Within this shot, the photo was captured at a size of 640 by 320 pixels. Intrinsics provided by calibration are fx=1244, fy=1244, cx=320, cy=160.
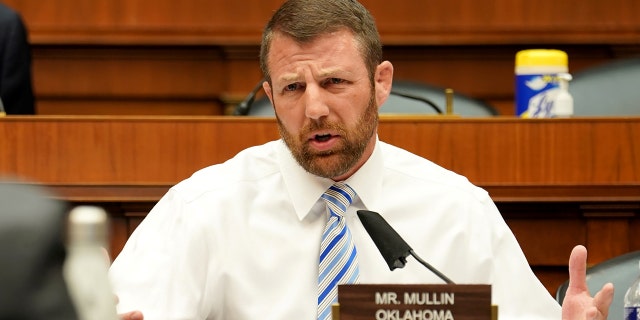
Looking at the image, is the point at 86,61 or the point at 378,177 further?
the point at 86,61

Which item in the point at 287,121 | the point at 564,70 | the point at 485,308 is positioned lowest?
the point at 485,308

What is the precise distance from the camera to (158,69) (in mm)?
5773

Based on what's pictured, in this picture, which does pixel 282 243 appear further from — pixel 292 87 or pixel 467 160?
pixel 467 160

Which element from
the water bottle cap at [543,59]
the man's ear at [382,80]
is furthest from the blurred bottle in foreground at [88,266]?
the water bottle cap at [543,59]

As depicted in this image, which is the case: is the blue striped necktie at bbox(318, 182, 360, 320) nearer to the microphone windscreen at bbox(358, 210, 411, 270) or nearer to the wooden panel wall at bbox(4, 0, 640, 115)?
the microphone windscreen at bbox(358, 210, 411, 270)

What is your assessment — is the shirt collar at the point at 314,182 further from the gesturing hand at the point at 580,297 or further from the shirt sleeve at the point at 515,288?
the gesturing hand at the point at 580,297

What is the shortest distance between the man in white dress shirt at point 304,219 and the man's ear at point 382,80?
5cm

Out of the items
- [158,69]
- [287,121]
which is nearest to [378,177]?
[287,121]

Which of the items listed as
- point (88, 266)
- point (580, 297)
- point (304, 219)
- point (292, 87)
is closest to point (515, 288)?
point (580, 297)

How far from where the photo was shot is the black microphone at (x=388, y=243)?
202cm

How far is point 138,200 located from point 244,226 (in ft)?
2.63

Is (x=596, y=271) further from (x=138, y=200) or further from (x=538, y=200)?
(x=138, y=200)

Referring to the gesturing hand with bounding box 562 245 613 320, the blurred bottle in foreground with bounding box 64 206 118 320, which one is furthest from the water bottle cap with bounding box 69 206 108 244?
the gesturing hand with bounding box 562 245 613 320

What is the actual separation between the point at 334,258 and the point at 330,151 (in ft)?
0.75
